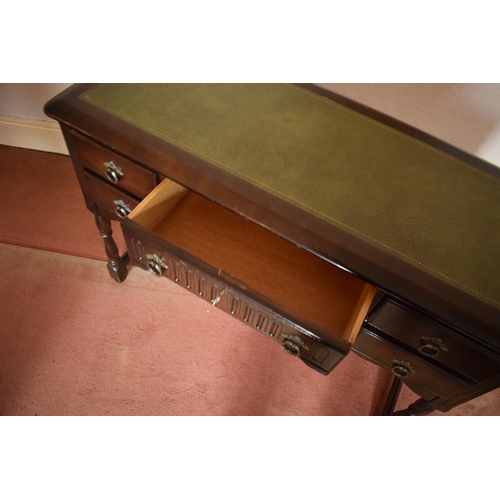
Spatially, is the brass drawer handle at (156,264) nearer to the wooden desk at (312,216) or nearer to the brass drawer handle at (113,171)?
the wooden desk at (312,216)

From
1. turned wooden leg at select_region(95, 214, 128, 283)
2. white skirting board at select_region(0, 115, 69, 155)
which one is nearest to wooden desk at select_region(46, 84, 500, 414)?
turned wooden leg at select_region(95, 214, 128, 283)

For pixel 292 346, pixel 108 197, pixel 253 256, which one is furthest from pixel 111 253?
pixel 292 346

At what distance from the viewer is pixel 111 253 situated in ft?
3.66

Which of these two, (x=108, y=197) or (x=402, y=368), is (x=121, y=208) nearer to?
(x=108, y=197)

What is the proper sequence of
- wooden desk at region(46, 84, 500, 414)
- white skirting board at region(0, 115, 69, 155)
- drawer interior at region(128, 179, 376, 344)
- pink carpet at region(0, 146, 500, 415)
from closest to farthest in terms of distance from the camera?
wooden desk at region(46, 84, 500, 414), drawer interior at region(128, 179, 376, 344), pink carpet at region(0, 146, 500, 415), white skirting board at region(0, 115, 69, 155)

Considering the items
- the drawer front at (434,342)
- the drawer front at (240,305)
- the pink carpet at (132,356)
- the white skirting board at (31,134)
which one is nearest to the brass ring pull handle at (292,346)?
the drawer front at (240,305)

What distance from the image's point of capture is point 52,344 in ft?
3.73

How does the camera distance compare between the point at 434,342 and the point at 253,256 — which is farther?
the point at 253,256

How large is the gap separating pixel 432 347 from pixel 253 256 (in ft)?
1.18

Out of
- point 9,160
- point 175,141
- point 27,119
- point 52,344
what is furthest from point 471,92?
point 9,160

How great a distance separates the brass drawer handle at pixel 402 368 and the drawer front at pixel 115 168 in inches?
23.0

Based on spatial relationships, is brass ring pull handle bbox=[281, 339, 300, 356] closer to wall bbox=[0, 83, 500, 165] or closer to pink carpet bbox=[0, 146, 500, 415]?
pink carpet bbox=[0, 146, 500, 415]

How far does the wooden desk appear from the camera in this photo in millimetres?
573

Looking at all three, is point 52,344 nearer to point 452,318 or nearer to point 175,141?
point 175,141
